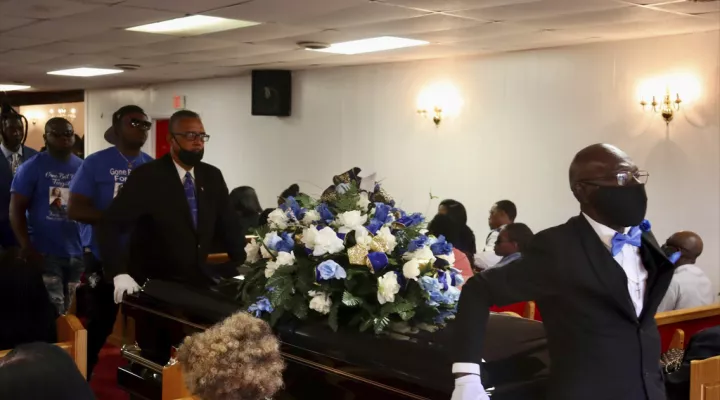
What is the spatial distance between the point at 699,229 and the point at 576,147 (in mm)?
1411

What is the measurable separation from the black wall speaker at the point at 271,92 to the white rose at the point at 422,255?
867cm

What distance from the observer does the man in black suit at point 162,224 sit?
14.2ft

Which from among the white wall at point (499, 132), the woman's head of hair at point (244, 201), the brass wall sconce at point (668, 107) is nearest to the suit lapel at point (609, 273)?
the white wall at point (499, 132)

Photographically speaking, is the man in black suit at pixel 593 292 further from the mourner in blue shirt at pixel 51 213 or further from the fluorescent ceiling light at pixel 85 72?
the fluorescent ceiling light at pixel 85 72

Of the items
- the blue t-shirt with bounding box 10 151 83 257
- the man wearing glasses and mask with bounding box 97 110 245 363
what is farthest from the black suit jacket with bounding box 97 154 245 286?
the blue t-shirt with bounding box 10 151 83 257

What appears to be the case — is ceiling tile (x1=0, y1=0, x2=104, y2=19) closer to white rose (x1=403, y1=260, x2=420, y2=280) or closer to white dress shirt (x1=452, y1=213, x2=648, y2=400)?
white rose (x1=403, y1=260, x2=420, y2=280)

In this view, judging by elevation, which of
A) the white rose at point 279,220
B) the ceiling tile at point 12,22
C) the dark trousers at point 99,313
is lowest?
the dark trousers at point 99,313

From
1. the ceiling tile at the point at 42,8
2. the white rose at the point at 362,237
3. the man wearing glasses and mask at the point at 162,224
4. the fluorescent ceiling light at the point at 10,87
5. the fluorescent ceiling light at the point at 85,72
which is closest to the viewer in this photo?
the white rose at the point at 362,237

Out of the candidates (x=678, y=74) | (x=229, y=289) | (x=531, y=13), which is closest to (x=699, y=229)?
(x=678, y=74)

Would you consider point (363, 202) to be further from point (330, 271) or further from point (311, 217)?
point (330, 271)

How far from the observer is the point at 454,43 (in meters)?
8.62

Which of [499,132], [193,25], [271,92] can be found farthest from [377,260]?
[271,92]

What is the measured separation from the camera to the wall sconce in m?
9.77

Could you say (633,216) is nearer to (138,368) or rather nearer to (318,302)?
(318,302)
